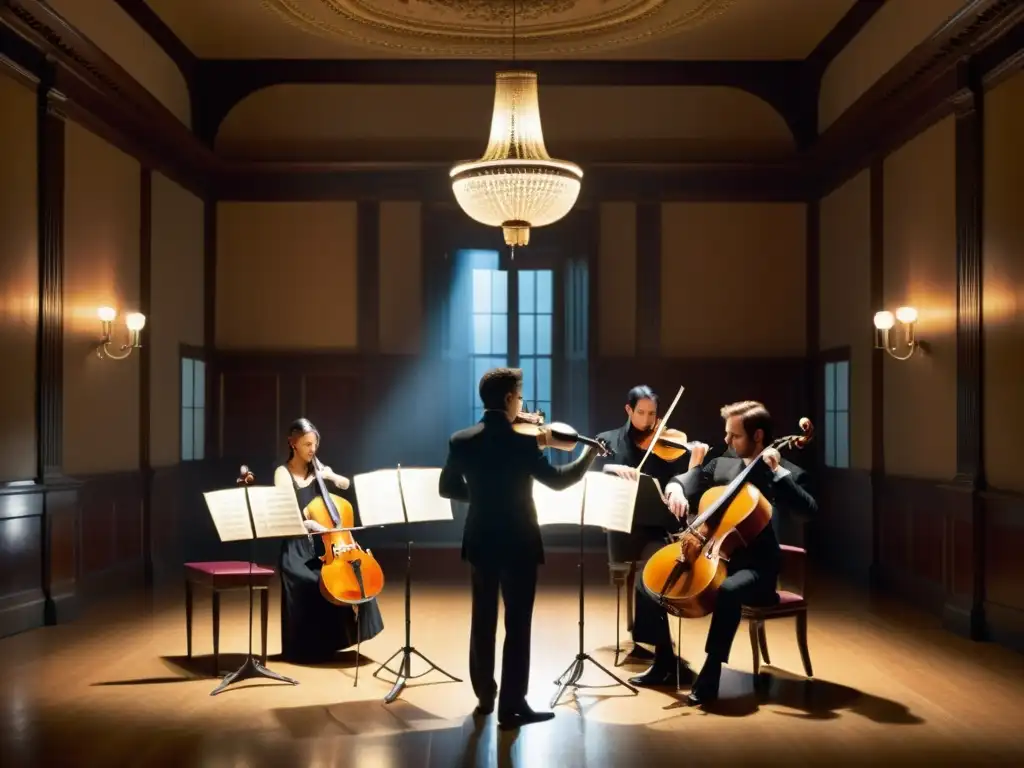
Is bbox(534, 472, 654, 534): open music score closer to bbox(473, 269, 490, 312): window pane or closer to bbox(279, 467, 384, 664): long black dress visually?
bbox(279, 467, 384, 664): long black dress

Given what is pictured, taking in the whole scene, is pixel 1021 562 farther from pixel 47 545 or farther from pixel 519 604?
pixel 47 545

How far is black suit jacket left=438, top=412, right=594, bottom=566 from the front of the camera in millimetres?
4434

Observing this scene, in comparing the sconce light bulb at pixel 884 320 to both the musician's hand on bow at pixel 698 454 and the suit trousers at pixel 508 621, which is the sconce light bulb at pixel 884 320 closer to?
the musician's hand on bow at pixel 698 454

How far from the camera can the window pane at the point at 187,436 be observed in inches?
376

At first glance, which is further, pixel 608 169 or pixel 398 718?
pixel 608 169

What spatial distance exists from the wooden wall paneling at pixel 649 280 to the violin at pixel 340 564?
5.19 meters

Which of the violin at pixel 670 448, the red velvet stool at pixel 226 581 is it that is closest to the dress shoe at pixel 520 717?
the red velvet stool at pixel 226 581

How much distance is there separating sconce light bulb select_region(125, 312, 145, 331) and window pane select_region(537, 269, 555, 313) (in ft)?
12.3

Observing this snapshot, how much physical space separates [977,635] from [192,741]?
4379 mm

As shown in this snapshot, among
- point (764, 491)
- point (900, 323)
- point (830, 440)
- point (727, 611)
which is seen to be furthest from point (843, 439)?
point (727, 611)

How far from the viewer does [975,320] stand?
653cm

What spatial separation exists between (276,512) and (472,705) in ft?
4.10

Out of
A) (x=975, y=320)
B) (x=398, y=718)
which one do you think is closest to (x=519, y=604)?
(x=398, y=718)

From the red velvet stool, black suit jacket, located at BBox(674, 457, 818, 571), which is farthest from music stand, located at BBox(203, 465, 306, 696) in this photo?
black suit jacket, located at BBox(674, 457, 818, 571)
